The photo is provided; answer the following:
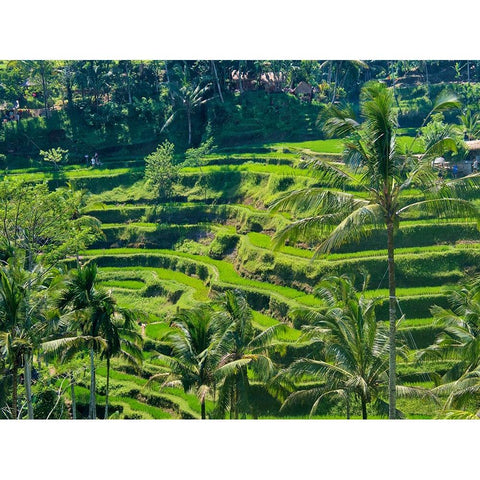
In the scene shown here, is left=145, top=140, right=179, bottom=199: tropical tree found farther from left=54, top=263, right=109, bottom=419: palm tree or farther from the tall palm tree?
the tall palm tree

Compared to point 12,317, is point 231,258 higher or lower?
lower

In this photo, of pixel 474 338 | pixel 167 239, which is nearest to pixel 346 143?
pixel 474 338

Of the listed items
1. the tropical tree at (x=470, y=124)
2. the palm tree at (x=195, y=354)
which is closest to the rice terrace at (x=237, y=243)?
the palm tree at (x=195, y=354)

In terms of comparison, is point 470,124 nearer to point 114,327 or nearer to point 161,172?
point 161,172

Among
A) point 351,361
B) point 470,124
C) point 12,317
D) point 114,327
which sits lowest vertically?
point 114,327

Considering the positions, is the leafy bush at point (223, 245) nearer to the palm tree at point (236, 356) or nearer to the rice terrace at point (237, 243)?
the rice terrace at point (237, 243)

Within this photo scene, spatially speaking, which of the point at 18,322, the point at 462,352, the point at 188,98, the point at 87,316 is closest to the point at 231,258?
the point at 87,316
